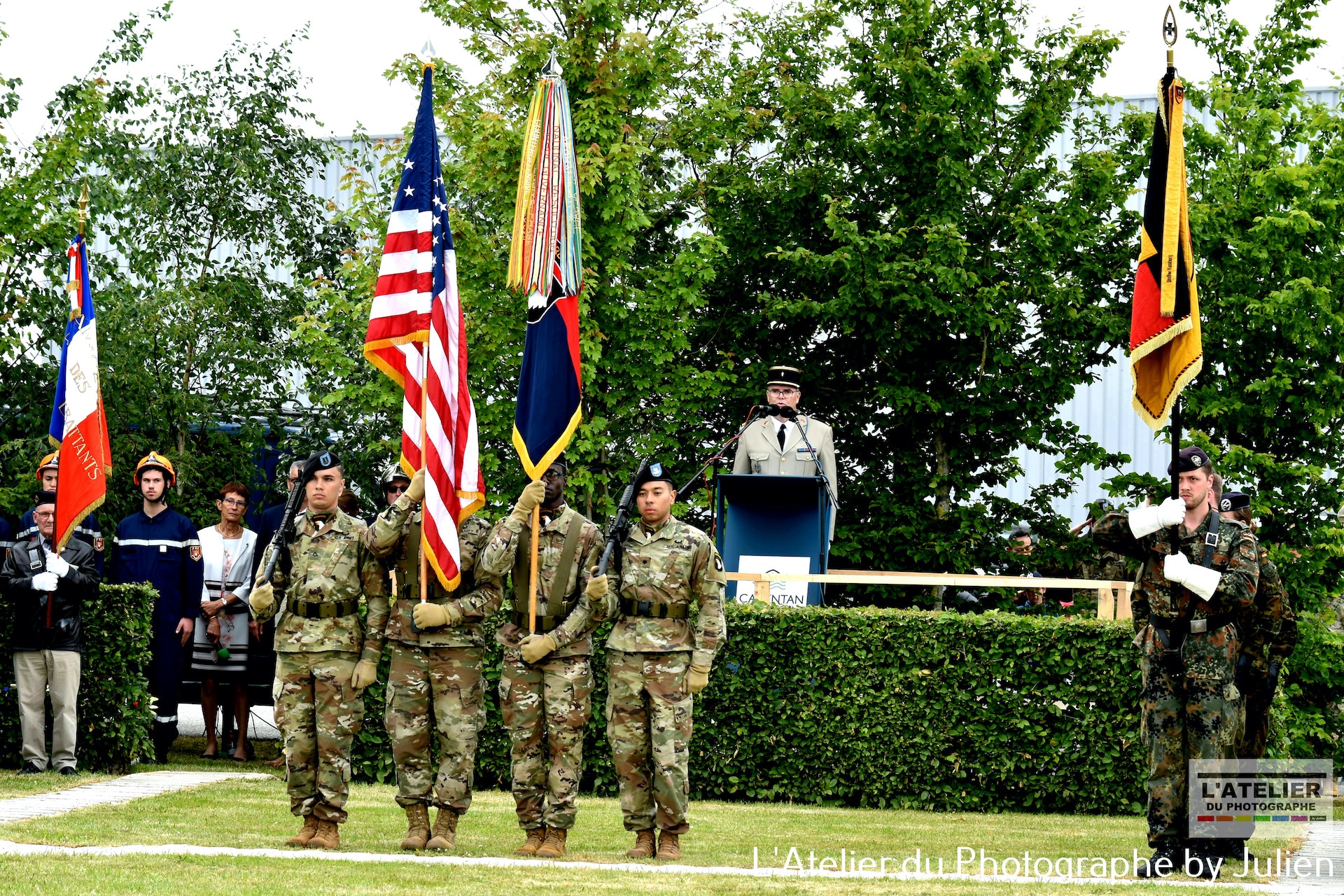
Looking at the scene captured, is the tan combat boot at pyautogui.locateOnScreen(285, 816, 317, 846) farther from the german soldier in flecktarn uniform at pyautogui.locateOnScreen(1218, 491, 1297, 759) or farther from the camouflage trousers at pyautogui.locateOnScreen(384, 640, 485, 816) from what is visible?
the german soldier in flecktarn uniform at pyautogui.locateOnScreen(1218, 491, 1297, 759)

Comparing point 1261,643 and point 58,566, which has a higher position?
point 58,566

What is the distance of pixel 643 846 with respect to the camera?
8820 millimetres

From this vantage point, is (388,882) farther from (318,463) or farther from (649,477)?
(649,477)

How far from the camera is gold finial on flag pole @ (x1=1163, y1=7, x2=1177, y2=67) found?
330 inches

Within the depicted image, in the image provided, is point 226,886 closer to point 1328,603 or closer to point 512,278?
point 512,278

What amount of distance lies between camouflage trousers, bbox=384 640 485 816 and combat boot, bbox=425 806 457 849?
0.18ft

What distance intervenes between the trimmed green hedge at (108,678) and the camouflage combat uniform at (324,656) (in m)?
3.64

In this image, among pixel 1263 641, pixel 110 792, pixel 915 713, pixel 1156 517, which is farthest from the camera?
pixel 915 713

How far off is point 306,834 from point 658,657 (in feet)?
7.12

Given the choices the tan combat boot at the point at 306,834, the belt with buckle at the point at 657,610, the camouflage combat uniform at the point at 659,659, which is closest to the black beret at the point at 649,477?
the camouflage combat uniform at the point at 659,659

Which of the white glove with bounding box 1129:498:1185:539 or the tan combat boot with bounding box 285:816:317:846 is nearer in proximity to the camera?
the white glove with bounding box 1129:498:1185:539

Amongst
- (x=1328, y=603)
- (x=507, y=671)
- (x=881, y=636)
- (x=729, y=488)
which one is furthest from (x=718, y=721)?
(x=1328, y=603)

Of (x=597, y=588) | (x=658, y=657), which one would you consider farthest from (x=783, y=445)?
(x=597, y=588)

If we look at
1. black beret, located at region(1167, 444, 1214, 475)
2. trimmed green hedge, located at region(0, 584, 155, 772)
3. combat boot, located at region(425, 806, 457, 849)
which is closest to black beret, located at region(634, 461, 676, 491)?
combat boot, located at region(425, 806, 457, 849)
